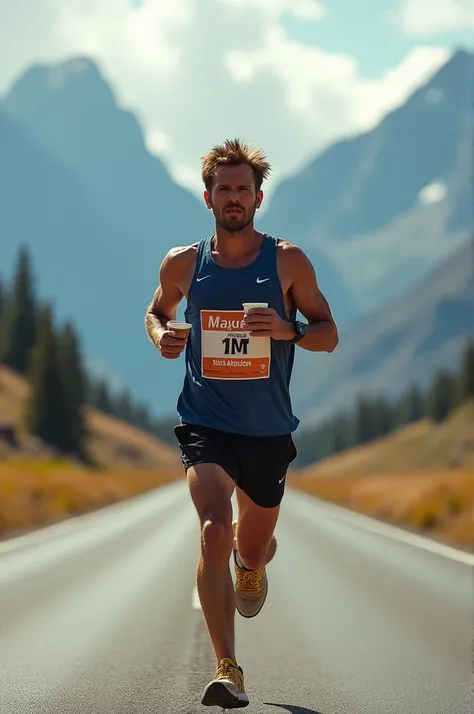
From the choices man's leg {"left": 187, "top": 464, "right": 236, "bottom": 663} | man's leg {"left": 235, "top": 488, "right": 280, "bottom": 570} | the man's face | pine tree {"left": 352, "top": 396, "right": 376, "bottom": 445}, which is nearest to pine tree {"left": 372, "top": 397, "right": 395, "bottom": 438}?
pine tree {"left": 352, "top": 396, "right": 376, "bottom": 445}

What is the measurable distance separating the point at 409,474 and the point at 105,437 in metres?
44.2


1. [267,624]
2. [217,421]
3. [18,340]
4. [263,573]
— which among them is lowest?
[267,624]

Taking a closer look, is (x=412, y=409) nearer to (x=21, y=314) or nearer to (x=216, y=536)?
(x=21, y=314)

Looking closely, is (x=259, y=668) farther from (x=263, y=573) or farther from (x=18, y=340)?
(x=18, y=340)

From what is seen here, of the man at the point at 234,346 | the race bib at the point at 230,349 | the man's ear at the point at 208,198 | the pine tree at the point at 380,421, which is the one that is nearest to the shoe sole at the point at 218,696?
the man at the point at 234,346

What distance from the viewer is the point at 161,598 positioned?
39.7 feet

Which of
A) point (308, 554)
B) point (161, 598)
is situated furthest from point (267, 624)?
point (308, 554)

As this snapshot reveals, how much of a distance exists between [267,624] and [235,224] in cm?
476

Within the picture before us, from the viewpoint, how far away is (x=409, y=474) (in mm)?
101938

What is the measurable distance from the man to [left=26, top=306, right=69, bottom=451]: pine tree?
8474cm

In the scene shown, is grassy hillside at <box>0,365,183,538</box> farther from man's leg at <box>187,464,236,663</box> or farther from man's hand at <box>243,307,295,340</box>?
man's hand at <box>243,307,295,340</box>

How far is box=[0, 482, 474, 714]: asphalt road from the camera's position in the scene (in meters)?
6.74

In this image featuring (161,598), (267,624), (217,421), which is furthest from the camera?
(161,598)

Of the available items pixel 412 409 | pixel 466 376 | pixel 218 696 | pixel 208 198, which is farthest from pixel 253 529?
pixel 412 409
